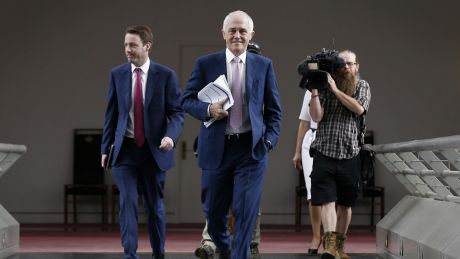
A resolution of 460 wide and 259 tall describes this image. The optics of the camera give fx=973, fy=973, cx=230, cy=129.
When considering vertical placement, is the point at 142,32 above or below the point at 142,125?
above

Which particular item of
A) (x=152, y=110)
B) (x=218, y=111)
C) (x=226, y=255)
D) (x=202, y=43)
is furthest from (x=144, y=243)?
(x=218, y=111)

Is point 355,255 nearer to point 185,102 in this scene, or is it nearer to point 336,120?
point 336,120

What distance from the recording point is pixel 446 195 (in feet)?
19.5

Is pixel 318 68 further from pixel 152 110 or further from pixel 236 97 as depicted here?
pixel 236 97

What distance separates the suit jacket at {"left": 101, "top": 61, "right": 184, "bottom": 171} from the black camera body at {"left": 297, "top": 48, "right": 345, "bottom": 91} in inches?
31.5

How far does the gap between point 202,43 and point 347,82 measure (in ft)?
21.0

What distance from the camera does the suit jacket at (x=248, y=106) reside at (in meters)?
4.83

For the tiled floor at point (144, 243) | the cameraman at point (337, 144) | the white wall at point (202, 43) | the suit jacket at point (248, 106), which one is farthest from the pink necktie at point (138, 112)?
the white wall at point (202, 43)

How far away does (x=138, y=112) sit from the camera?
5754mm

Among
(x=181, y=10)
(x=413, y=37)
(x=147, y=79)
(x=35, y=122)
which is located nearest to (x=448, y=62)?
(x=413, y=37)

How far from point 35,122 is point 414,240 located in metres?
7.65

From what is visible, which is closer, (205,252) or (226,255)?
(226,255)

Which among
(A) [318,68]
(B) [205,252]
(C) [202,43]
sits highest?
(C) [202,43]

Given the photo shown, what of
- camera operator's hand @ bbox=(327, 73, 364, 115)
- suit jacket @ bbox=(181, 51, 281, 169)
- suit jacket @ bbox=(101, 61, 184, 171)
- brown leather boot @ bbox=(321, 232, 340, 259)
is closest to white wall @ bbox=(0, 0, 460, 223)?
camera operator's hand @ bbox=(327, 73, 364, 115)
